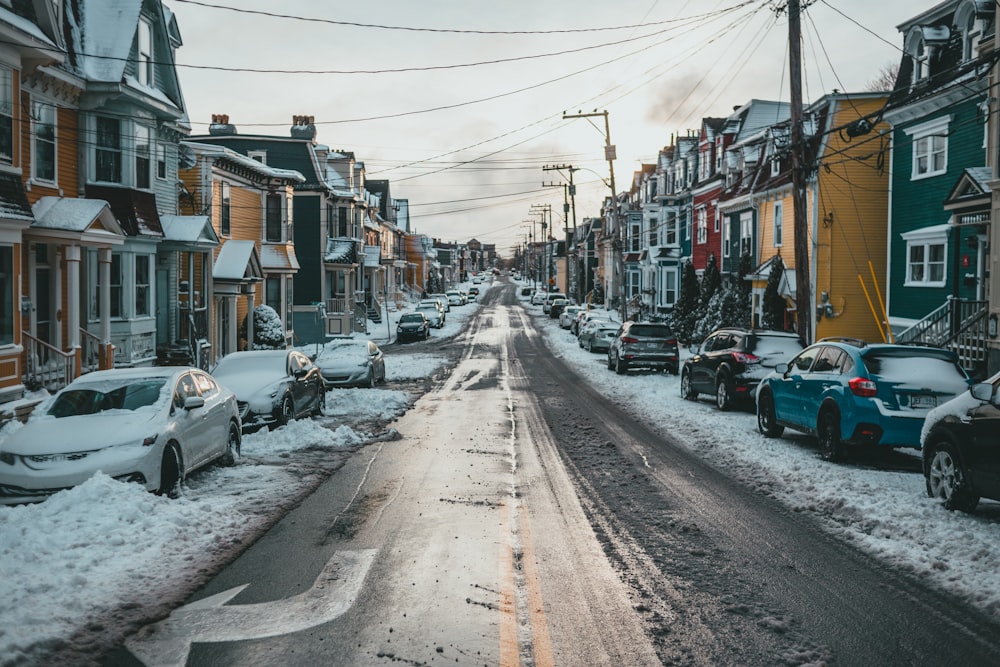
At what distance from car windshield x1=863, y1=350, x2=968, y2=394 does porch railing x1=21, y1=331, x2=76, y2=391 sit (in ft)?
49.0

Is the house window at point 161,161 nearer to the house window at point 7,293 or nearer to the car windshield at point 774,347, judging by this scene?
the house window at point 7,293

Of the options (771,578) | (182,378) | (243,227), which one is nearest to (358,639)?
(771,578)

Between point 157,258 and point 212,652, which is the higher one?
point 157,258

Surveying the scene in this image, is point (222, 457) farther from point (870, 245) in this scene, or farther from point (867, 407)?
point (870, 245)

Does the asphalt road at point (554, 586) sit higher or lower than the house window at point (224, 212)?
lower

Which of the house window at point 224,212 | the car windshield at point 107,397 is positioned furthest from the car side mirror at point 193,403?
the house window at point 224,212

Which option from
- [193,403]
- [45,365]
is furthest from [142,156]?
[193,403]

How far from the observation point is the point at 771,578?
719cm

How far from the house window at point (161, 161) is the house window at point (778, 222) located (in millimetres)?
23690

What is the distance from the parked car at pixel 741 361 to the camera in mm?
18641

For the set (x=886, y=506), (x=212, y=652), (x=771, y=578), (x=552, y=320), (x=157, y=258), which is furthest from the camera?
(x=552, y=320)

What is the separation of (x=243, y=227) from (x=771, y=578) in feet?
110

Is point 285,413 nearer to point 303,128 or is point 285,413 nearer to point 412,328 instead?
point 412,328

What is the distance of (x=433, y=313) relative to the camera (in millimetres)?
60062
